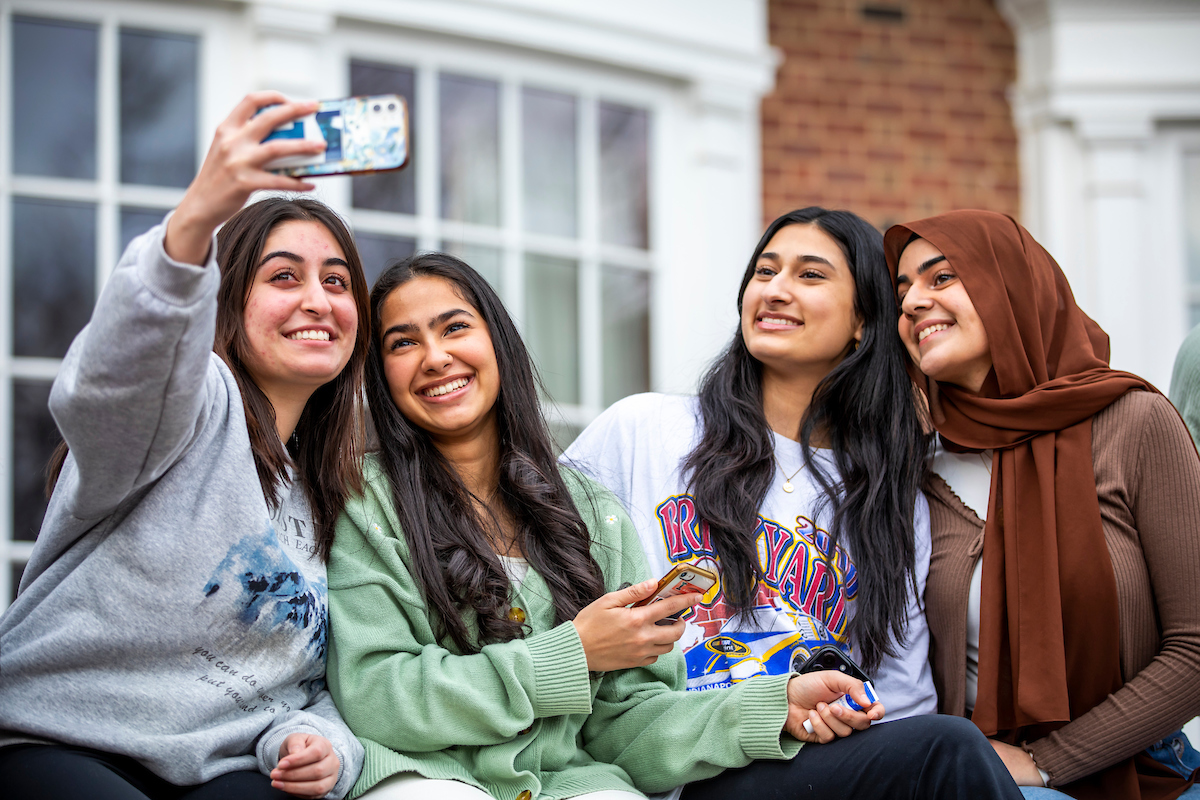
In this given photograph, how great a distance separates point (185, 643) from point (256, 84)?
271cm

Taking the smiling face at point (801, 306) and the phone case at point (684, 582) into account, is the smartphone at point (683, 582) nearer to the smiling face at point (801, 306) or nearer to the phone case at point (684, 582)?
the phone case at point (684, 582)

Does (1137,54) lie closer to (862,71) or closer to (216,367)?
(862,71)

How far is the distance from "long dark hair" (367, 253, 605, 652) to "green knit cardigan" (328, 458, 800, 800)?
0.04 metres

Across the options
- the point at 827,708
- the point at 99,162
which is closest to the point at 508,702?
the point at 827,708

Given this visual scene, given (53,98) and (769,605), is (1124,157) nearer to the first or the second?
(769,605)

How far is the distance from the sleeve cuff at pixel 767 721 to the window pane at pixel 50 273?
275 centimetres

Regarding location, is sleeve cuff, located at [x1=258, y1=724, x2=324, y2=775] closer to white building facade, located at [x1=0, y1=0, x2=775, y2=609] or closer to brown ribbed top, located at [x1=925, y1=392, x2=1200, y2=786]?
brown ribbed top, located at [x1=925, y1=392, x2=1200, y2=786]

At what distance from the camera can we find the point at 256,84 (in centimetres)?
410

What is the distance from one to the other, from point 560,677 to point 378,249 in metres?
2.56

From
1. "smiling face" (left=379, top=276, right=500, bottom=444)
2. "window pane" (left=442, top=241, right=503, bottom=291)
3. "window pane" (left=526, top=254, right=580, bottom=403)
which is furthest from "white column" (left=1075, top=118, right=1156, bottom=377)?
"smiling face" (left=379, top=276, right=500, bottom=444)

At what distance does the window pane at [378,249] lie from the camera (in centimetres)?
433

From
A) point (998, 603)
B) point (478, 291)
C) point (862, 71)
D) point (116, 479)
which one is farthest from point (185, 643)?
point (862, 71)

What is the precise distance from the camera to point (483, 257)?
453 centimetres

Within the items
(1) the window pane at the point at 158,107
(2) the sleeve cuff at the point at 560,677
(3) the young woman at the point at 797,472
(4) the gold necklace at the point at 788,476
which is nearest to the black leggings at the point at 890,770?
(3) the young woman at the point at 797,472
